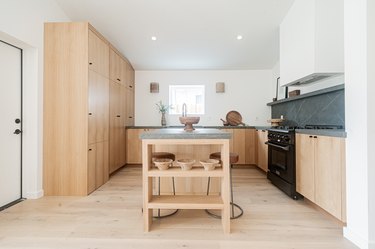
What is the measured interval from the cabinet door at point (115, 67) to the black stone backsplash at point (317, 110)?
3.41 meters

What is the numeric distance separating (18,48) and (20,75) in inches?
13.7

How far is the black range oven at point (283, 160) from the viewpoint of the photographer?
8.90 feet

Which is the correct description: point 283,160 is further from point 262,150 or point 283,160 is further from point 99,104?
point 99,104

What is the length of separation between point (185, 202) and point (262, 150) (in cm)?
261

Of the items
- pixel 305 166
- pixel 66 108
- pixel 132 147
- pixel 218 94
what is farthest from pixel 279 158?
pixel 66 108

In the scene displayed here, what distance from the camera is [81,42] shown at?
2.83 meters

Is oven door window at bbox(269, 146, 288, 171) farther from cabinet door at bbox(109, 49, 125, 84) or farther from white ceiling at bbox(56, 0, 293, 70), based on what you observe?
cabinet door at bbox(109, 49, 125, 84)

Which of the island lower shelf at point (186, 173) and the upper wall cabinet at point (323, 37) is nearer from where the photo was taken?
→ the island lower shelf at point (186, 173)

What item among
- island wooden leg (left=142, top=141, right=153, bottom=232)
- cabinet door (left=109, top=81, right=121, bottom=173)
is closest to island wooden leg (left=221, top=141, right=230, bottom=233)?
island wooden leg (left=142, top=141, right=153, bottom=232)

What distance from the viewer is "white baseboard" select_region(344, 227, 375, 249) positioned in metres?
1.63

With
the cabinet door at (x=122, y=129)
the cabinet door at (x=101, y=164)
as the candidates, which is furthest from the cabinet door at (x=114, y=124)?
the cabinet door at (x=101, y=164)

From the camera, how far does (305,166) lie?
249 cm

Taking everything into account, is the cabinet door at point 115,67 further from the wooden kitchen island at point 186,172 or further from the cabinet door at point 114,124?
the wooden kitchen island at point 186,172

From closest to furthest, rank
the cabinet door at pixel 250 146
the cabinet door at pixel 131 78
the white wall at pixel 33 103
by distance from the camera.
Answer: the white wall at pixel 33 103
the cabinet door at pixel 250 146
the cabinet door at pixel 131 78
